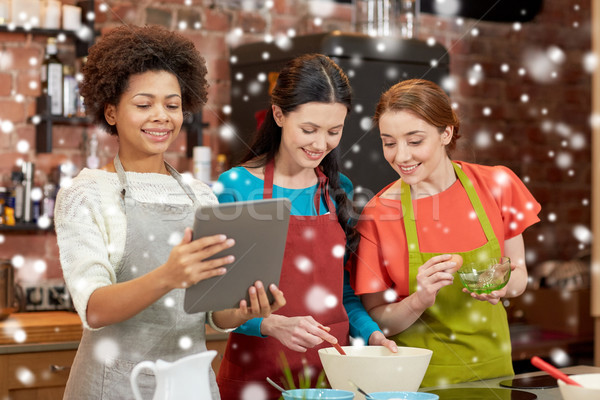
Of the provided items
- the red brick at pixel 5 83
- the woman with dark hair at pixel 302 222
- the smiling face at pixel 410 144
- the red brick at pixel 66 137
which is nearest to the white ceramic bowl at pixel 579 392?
the woman with dark hair at pixel 302 222

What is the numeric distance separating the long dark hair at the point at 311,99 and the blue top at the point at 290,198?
0.06 meters

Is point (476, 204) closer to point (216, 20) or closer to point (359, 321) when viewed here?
point (359, 321)

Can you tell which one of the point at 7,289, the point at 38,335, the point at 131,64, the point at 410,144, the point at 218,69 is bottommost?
the point at 38,335

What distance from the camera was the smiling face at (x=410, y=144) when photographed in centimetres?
164

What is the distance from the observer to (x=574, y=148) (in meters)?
3.44

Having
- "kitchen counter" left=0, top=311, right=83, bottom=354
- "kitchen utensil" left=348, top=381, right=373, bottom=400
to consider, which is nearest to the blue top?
"kitchen utensil" left=348, top=381, right=373, bottom=400

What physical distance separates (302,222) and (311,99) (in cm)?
28

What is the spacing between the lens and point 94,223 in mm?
1274

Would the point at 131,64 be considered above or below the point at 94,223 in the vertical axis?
above

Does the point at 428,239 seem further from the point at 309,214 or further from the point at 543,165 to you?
the point at 543,165

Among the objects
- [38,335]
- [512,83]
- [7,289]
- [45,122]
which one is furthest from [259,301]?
[512,83]

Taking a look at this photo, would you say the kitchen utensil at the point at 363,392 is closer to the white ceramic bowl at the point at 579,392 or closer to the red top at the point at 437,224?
the white ceramic bowl at the point at 579,392

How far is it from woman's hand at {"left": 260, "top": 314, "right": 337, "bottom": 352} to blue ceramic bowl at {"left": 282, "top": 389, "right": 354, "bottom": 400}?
29cm

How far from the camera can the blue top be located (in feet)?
5.22
